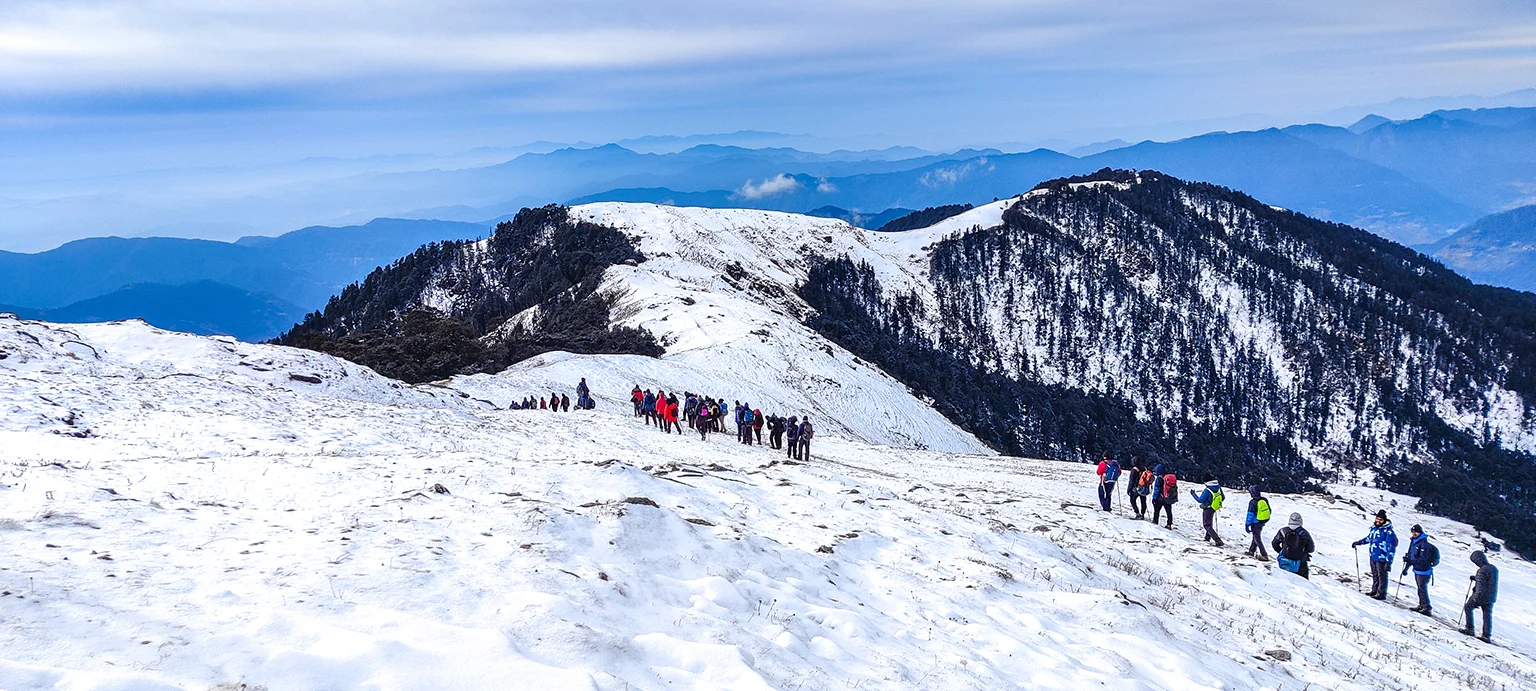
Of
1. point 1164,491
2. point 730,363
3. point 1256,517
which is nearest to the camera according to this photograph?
point 1256,517

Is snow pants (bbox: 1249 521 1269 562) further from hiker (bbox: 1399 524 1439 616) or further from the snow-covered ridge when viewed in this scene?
the snow-covered ridge

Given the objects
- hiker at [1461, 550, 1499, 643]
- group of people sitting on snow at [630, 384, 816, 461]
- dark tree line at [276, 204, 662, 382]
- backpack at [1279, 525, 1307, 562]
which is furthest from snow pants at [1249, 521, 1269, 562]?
dark tree line at [276, 204, 662, 382]

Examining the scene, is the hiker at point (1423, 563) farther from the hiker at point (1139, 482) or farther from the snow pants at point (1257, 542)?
the hiker at point (1139, 482)

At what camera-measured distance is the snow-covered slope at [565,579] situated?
20.9ft

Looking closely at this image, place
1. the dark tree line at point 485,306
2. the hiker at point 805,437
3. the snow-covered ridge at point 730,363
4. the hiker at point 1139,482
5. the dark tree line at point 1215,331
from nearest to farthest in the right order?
1. the hiker at point 1139,482
2. the hiker at point 805,437
3. the dark tree line at point 485,306
4. the snow-covered ridge at point 730,363
5. the dark tree line at point 1215,331

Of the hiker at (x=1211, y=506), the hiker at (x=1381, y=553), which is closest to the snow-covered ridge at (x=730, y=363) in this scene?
the hiker at (x=1211, y=506)

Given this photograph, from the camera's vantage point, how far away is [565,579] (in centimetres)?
855

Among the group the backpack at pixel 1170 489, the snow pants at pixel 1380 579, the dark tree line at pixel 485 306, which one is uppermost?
the dark tree line at pixel 485 306

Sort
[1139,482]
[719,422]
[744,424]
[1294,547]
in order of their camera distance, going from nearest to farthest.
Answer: [1294,547] → [1139,482] → [744,424] → [719,422]

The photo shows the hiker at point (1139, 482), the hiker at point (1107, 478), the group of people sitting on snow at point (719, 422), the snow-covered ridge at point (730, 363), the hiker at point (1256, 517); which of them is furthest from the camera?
the snow-covered ridge at point (730, 363)

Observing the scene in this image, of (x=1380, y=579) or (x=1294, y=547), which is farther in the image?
(x=1294, y=547)

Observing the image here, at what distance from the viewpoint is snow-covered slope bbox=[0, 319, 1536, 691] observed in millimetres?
6371

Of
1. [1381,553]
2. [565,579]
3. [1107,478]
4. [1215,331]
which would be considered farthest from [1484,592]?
[1215,331]

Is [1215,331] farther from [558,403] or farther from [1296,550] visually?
[1296,550]
